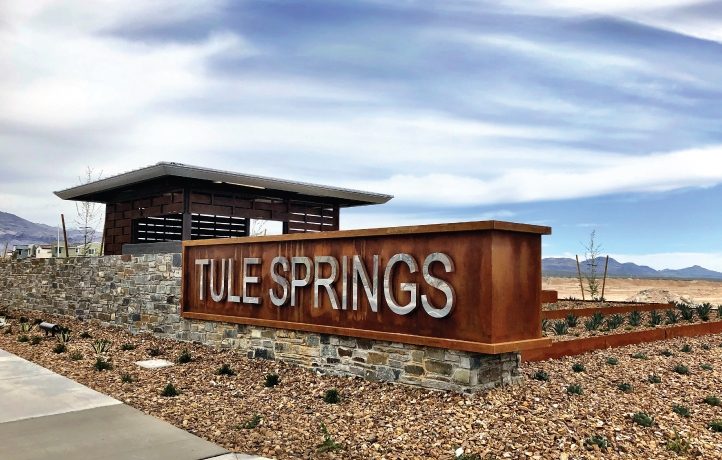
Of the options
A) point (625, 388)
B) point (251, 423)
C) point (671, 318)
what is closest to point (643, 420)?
point (625, 388)

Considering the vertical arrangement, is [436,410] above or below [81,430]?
above

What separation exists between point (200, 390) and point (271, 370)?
1.50 meters

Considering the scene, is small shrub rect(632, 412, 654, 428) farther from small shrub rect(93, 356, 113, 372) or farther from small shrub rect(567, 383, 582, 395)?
small shrub rect(93, 356, 113, 372)

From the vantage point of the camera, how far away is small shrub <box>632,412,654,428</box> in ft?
20.2

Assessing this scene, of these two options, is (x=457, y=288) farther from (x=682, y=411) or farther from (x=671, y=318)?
(x=671, y=318)

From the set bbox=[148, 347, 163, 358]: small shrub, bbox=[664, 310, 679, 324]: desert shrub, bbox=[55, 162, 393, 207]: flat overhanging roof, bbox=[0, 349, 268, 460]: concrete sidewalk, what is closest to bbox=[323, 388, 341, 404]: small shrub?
bbox=[0, 349, 268, 460]: concrete sidewalk

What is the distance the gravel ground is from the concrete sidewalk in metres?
0.34

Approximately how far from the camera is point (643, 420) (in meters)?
6.18

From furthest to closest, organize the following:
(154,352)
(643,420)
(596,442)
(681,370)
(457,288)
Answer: (154,352), (681,370), (457,288), (643,420), (596,442)

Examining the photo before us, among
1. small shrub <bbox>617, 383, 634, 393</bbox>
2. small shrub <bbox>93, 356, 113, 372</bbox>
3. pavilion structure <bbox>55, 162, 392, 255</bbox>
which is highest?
pavilion structure <bbox>55, 162, 392, 255</bbox>

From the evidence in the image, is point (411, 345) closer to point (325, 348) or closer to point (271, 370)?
point (325, 348)

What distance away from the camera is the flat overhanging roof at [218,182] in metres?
14.7

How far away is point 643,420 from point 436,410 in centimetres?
218

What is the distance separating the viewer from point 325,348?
8914 mm
